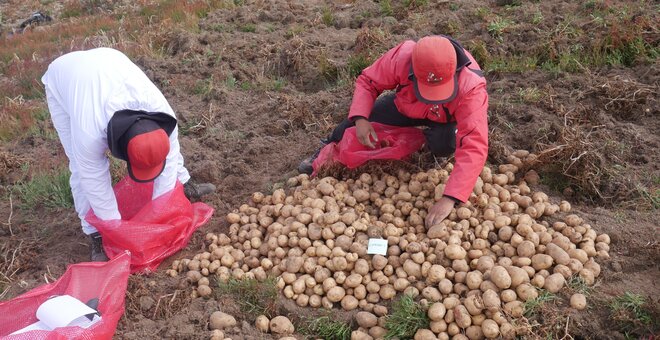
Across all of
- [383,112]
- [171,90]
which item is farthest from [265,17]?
[383,112]

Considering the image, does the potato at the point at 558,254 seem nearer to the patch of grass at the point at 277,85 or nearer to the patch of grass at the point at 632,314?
the patch of grass at the point at 632,314

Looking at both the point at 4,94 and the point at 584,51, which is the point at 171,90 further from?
the point at 584,51

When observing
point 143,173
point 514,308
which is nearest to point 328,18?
point 143,173

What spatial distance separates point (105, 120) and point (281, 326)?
158cm

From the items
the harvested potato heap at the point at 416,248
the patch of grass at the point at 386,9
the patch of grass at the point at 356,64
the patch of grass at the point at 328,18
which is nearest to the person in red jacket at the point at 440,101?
the harvested potato heap at the point at 416,248

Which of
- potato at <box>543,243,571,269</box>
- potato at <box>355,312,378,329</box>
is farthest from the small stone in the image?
potato at <box>543,243,571,269</box>

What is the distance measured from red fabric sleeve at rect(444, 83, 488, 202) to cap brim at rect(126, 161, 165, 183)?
1.75 meters

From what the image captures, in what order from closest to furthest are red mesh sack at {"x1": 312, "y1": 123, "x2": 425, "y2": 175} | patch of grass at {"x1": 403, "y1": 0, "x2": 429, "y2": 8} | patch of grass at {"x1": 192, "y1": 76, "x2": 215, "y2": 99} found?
red mesh sack at {"x1": 312, "y1": 123, "x2": 425, "y2": 175}
patch of grass at {"x1": 192, "y1": 76, "x2": 215, "y2": 99}
patch of grass at {"x1": 403, "y1": 0, "x2": 429, "y2": 8}

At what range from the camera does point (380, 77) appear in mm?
3639

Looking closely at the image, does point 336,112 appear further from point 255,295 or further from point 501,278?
point 501,278

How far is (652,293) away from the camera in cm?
283

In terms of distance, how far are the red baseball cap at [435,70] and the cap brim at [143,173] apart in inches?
65.2

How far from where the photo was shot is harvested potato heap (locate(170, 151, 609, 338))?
9.37 feet

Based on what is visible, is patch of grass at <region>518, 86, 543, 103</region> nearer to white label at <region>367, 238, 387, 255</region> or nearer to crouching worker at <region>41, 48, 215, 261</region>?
white label at <region>367, 238, 387, 255</region>
